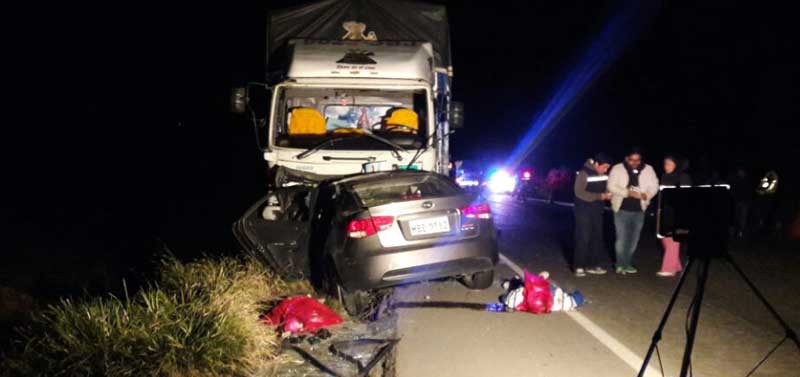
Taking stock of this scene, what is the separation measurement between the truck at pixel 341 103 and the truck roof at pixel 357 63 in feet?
0.05

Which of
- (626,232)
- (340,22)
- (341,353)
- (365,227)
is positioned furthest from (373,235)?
(340,22)

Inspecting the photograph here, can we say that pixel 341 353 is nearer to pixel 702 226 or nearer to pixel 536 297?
pixel 536 297

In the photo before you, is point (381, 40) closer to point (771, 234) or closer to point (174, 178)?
point (771, 234)

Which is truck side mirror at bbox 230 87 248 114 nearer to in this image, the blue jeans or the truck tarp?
the truck tarp

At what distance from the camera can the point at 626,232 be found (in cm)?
899

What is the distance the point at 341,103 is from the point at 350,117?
0.86 ft

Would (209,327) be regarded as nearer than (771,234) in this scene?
Yes

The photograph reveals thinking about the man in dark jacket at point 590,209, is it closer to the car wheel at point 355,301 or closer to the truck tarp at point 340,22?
the truck tarp at point 340,22

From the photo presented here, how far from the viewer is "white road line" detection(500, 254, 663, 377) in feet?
16.4

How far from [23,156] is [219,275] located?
1571 centimetres

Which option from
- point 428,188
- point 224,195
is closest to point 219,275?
point 428,188

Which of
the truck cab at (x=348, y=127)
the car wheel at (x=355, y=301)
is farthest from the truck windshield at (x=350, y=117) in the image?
the car wheel at (x=355, y=301)

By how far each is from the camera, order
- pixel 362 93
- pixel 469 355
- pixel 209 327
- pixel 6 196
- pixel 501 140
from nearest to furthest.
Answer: pixel 209 327
pixel 469 355
pixel 362 93
pixel 6 196
pixel 501 140

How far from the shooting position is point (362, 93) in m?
9.59
